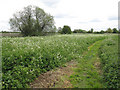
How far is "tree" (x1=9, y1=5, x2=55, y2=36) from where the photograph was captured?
2810 centimetres

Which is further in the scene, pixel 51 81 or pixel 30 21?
pixel 30 21

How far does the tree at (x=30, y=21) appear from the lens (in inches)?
1106

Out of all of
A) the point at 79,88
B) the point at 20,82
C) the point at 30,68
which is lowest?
the point at 79,88

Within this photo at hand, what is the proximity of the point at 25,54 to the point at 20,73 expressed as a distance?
2152 millimetres

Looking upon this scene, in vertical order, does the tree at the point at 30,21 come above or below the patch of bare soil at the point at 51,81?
above

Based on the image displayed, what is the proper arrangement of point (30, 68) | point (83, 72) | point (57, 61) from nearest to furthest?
point (30, 68)
point (83, 72)
point (57, 61)

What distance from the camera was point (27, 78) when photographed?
662 cm

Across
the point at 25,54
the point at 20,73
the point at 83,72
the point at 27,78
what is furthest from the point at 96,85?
the point at 25,54

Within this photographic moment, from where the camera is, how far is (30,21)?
27875mm

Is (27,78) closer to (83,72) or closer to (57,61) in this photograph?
(57,61)

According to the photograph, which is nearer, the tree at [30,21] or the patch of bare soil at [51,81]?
the patch of bare soil at [51,81]

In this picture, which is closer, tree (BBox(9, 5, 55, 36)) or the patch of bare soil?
the patch of bare soil

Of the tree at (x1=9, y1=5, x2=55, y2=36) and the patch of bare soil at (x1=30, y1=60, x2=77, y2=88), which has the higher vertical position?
the tree at (x1=9, y1=5, x2=55, y2=36)

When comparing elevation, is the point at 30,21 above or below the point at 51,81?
above
